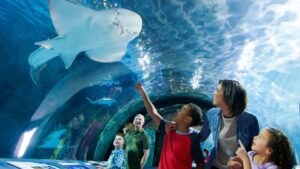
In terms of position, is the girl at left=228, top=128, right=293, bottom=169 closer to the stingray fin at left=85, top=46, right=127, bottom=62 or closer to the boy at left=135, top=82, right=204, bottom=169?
the boy at left=135, top=82, right=204, bottom=169

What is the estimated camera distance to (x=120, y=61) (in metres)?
6.82

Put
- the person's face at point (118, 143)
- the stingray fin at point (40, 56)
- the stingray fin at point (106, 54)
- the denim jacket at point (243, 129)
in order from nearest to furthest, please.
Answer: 1. the denim jacket at point (243, 129)
2. the stingray fin at point (40, 56)
3. the person's face at point (118, 143)
4. the stingray fin at point (106, 54)

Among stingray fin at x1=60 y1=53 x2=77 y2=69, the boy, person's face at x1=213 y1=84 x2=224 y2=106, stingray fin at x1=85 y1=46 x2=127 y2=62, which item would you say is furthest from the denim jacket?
stingray fin at x1=85 y1=46 x2=127 y2=62

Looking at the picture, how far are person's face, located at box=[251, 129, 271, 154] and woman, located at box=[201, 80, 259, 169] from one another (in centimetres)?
7

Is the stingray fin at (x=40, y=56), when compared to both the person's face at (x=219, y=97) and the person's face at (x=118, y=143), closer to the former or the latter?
the person's face at (x=118, y=143)

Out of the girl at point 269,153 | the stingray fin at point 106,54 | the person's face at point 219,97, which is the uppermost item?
the stingray fin at point 106,54

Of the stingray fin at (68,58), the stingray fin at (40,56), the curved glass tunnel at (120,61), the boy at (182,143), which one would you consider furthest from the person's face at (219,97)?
the stingray fin at (68,58)

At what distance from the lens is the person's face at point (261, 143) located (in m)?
2.41

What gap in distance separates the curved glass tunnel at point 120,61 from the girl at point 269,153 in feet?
10.6

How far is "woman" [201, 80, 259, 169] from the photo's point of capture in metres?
2.54

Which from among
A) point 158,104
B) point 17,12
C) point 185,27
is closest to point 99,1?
point 17,12

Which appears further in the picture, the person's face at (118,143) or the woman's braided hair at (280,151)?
the person's face at (118,143)

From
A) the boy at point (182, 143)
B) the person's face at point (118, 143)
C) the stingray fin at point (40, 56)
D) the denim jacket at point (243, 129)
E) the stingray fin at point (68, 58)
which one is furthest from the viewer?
the person's face at point (118, 143)

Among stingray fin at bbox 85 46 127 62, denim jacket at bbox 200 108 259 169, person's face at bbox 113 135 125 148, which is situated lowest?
denim jacket at bbox 200 108 259 169
